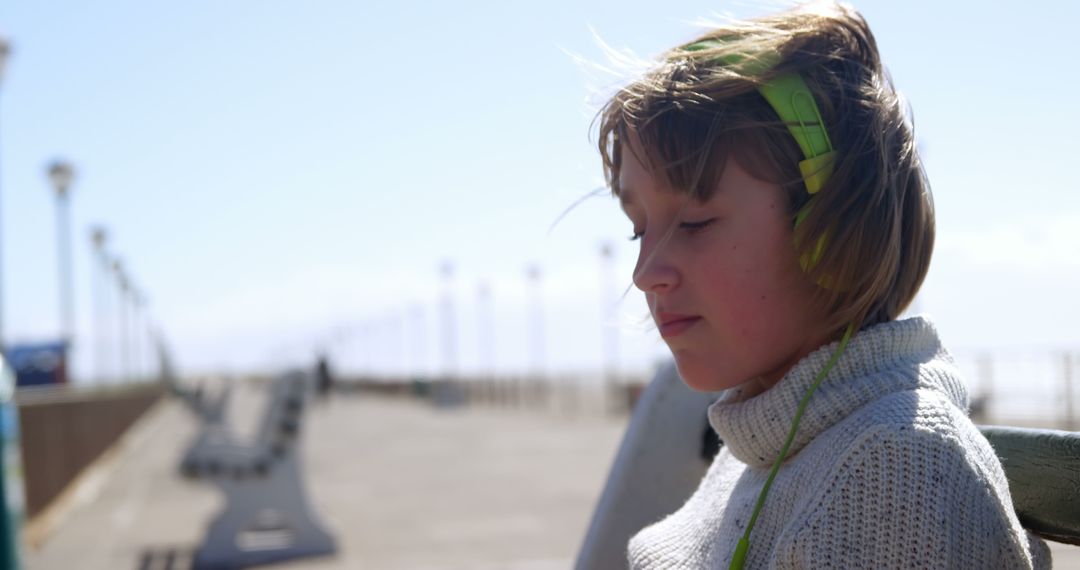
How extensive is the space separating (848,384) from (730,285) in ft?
0.54

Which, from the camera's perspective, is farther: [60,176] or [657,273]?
[60,176]

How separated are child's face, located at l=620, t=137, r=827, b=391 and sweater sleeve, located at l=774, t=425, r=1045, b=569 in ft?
0.71

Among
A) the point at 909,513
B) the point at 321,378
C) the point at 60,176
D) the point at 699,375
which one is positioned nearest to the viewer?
the point at 909,513

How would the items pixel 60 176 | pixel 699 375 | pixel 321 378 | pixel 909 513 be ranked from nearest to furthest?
pixel 909 513, pixel 699 375, pixel 321 378, pixel 60 176

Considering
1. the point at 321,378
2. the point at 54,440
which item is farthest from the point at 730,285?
the point at 321,378

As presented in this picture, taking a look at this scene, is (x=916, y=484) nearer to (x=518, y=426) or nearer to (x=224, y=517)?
(x=224, y=517)

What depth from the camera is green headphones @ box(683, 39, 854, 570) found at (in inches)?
44.8

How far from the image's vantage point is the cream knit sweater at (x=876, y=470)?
0.97 metres

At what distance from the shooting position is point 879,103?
1201 mm

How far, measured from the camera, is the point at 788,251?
1168 mm

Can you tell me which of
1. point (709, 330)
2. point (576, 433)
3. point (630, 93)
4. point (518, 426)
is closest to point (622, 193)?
point (630, 93)

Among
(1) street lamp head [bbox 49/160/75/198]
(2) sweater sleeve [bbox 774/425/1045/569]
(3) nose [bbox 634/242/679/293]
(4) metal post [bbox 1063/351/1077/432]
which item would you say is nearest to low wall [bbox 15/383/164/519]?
(3) nose [bbox 634/242/679/293]

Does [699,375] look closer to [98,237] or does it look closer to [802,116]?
[802,116]

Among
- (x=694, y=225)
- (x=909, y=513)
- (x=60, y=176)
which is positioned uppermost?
(x=60, y=176)
